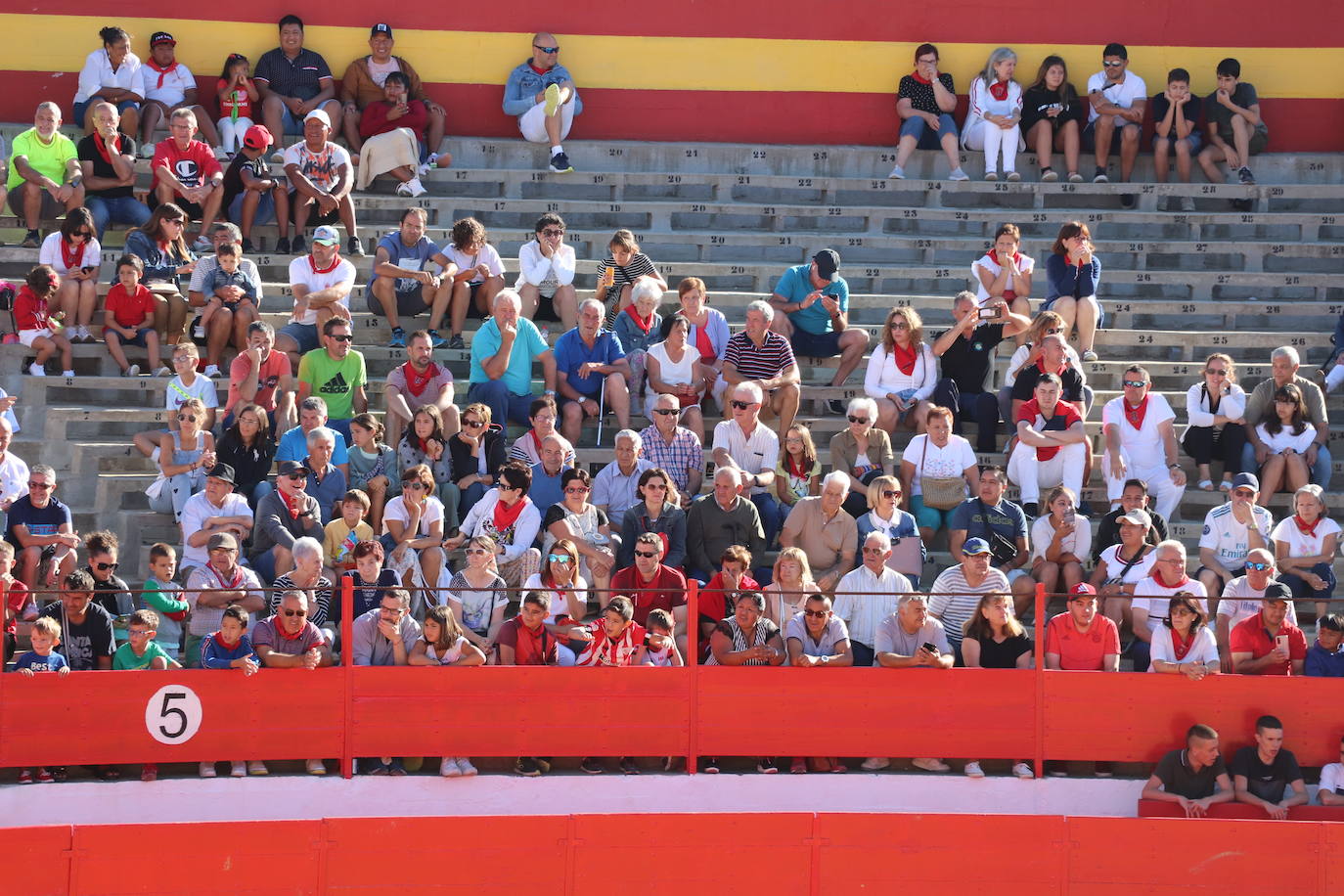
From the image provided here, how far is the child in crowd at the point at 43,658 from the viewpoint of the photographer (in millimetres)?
10789

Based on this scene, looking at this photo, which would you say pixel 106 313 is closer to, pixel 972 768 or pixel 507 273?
pixel 507 273

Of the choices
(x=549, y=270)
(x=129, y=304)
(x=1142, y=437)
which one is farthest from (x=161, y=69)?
(x=1142, y=437)

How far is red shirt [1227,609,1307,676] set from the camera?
1167 centimetres

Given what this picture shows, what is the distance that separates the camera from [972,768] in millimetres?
11500

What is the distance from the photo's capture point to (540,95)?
16953 millimetres

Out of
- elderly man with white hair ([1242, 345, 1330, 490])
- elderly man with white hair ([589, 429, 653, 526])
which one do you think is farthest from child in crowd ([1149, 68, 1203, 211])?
elderly man with white hair ([589, 429, 653, 526])

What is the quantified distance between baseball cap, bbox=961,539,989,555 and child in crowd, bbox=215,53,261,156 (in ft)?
25.9

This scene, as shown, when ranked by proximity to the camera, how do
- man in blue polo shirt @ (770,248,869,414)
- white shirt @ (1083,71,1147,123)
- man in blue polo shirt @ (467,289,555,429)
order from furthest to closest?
white shirt @ (1083,71,1147,123) → man in blue polo shirt @ (770,248,869,414) → man in blue polo shirt @ (467,289,555,429)

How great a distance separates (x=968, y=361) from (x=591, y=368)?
2.93 m

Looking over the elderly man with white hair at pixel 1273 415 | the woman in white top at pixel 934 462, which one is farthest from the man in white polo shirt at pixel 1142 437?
the woman in white top at pixel 934 462

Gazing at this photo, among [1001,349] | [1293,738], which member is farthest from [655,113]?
[1293,738]

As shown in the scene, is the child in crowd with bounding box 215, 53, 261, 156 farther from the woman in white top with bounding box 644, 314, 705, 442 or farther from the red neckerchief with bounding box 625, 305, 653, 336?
the woman in white top with bounding box 644, 314, 705, 442

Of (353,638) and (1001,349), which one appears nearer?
(353,638)

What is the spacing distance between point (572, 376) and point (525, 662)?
2.75m
